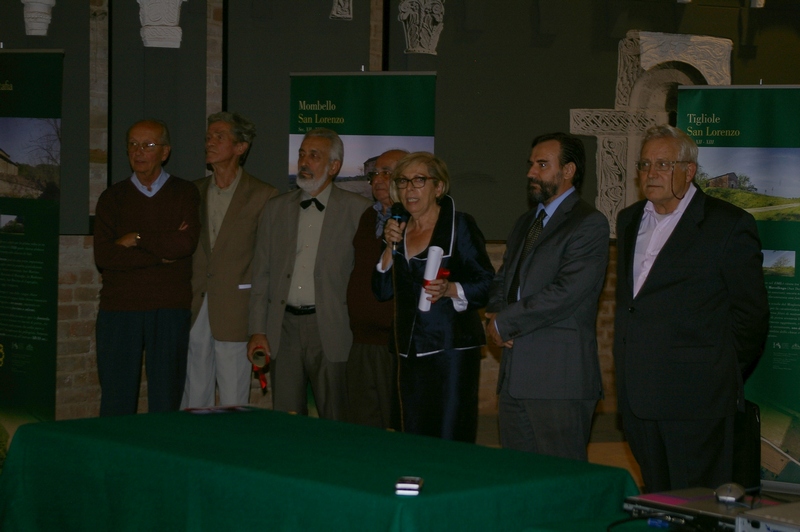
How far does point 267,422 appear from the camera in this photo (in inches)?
123

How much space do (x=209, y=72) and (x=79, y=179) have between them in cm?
110

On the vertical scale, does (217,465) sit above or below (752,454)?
above

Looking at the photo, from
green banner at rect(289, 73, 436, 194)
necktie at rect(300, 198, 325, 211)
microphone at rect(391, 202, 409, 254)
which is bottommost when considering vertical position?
microphone at rect(391, 202, 409, 254)

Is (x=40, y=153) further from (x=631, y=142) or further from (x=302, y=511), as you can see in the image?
(x=631, y=142)

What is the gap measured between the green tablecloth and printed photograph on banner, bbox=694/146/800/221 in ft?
9.68

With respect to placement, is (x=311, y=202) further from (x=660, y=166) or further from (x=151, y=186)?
(x=660, y=166)

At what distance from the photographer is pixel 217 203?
521 centimetres

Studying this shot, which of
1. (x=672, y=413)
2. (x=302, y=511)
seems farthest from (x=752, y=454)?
(x=302, y=511)

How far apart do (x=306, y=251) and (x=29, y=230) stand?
1.69m

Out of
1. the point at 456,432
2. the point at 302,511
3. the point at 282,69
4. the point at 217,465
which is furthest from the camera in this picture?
the point at 282,69

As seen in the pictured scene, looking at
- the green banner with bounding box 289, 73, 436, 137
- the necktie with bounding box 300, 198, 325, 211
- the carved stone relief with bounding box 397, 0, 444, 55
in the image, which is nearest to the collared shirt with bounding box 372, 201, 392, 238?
the necktie with bounding box 300, 198, 325, 211

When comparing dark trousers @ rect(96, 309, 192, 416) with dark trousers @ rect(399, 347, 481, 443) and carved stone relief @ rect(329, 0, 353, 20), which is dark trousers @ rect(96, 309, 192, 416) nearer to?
dark trousers @ rect(399, 347, 481, 443)

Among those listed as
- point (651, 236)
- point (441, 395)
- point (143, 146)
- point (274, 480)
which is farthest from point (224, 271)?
point (274, 480)

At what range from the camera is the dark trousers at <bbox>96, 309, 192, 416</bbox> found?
4.98 metres
